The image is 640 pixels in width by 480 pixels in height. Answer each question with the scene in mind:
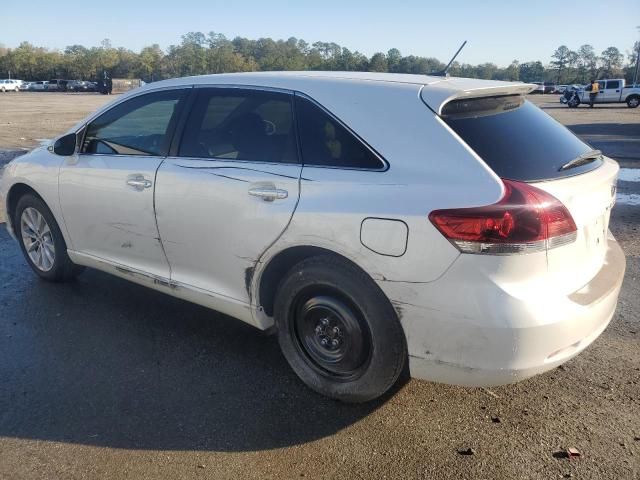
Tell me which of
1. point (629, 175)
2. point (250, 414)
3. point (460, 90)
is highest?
point (460, 90)

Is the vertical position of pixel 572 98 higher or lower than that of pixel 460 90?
higher

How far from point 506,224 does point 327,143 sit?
1.06 m

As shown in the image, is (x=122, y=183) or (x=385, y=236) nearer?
(x=385, y=236)

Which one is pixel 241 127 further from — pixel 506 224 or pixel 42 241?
pixel 42 241

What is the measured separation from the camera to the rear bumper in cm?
250

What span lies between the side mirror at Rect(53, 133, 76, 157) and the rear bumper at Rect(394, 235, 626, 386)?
2.98 metres

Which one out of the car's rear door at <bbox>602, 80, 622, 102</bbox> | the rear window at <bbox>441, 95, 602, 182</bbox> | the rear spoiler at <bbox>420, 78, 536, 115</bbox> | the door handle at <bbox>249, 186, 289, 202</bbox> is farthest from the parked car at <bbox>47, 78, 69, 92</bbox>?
the rear window at <bbox>441, 95, 602, 182</bbox>

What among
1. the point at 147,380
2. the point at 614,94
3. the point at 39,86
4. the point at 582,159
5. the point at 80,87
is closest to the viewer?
the point at 582,159

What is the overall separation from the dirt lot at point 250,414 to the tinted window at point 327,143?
1.33 metres

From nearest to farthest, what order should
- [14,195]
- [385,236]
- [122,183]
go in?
[385,236] → [122,183] → [14,195]


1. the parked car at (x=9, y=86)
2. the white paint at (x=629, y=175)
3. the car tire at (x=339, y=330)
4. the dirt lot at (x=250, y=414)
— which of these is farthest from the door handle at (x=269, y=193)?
the parked car at (x=9, y=86)

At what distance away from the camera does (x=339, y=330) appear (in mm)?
3062

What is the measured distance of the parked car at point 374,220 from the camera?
2549 mm

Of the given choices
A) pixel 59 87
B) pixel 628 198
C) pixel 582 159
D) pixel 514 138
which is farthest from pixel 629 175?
pixel 59 87
